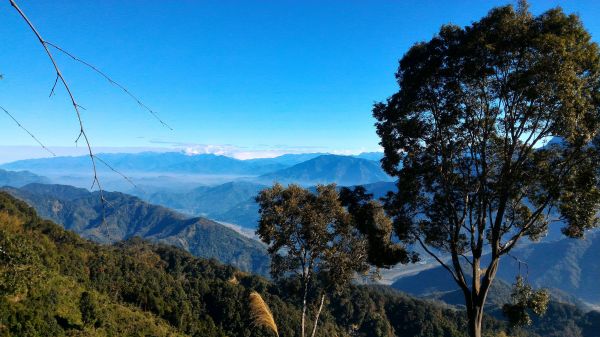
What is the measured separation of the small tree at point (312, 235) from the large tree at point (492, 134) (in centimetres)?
509

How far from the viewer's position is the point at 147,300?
70.3 metres

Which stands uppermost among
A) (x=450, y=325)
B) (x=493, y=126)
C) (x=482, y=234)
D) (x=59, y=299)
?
(x=493, y=126)

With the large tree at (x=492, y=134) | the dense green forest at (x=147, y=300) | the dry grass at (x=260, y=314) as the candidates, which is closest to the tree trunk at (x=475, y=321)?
the large tree at (x=492, y=134)

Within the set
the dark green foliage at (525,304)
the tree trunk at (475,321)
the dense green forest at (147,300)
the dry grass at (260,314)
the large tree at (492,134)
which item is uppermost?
the large tree at (492,134)

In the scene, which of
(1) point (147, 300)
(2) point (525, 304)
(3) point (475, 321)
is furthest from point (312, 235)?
(1) point (147, 300)

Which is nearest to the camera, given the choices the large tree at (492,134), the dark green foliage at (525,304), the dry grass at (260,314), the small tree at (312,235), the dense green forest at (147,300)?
the large tree at (492,134)

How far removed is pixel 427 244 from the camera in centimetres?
1267

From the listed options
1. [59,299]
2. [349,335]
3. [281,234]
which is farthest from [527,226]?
[349,335]

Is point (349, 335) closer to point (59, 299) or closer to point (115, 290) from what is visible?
point (115, 290)

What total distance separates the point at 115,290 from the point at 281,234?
7109 cm

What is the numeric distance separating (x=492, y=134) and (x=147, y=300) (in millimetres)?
72878

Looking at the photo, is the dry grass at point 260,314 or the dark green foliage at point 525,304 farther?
the dry grass at point 260,314

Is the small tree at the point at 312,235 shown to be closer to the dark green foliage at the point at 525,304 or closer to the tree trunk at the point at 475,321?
the tree trunk at the point at 475,321

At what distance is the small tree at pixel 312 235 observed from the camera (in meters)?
17.5
